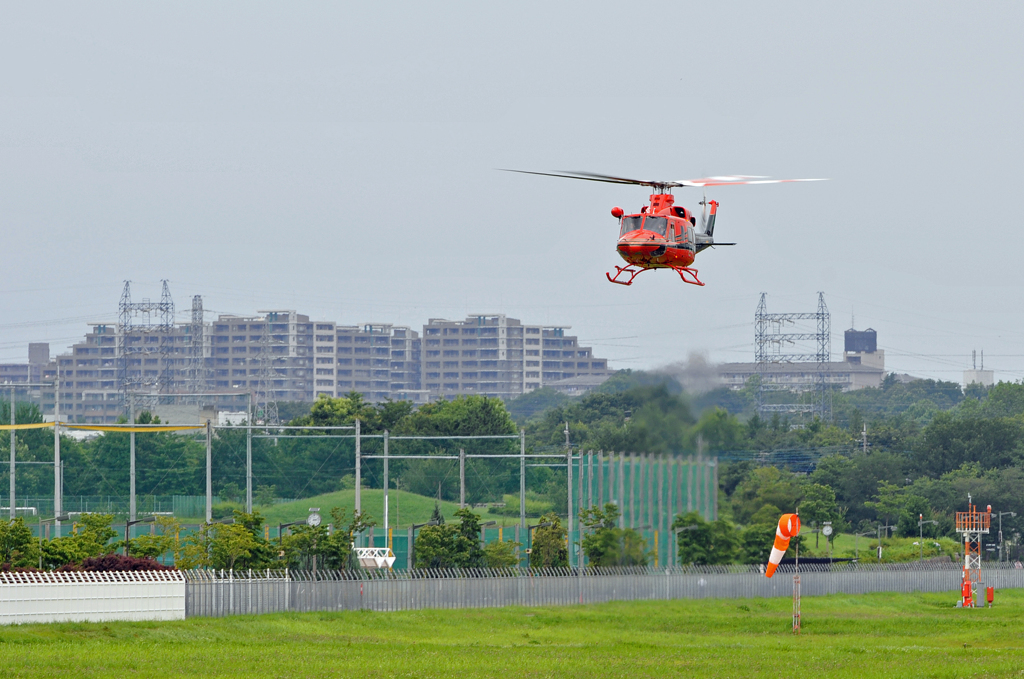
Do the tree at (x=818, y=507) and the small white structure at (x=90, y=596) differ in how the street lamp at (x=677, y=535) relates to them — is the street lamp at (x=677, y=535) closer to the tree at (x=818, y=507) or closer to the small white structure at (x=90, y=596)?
the tree at (x=818, y=507)

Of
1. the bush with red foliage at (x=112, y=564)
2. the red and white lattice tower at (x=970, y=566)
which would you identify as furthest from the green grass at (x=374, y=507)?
the bush with red foliage at (x=112, y=564)

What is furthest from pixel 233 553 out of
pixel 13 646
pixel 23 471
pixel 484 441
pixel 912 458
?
pixel 912 458

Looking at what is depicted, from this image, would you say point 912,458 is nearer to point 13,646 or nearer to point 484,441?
point 484,441

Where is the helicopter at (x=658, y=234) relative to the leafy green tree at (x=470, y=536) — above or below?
above

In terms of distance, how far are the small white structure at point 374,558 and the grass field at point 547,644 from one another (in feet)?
28.5

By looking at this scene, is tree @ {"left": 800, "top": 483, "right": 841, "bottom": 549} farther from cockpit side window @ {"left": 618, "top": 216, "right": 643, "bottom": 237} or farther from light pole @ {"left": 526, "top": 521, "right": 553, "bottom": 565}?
cockpit side window @ {"left": 618, "top": 216, "right": 643, "bottom": 237}

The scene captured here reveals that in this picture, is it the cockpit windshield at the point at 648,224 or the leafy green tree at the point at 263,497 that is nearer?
the cockpit windshield at the point at 648,224

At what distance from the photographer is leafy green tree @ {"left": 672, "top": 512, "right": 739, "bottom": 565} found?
2785 inches

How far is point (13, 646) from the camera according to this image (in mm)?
39688

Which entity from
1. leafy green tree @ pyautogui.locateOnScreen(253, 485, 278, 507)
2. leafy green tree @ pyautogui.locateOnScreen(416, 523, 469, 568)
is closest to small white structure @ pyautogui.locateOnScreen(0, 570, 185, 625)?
leafy green tree @ pyautogui.locateOnScreen(416, 523, 469, 568)

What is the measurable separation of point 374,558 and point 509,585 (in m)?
8.34

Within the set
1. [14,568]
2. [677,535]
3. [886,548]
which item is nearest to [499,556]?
[677,535]

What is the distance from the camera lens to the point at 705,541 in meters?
72.1

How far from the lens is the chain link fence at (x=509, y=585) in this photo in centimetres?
5097
